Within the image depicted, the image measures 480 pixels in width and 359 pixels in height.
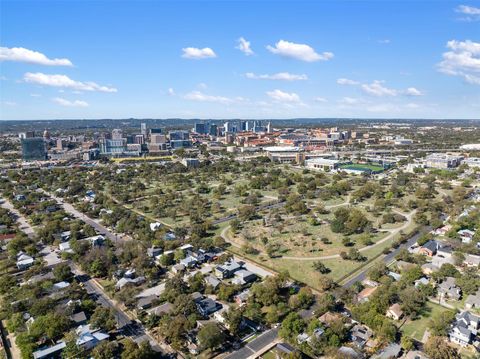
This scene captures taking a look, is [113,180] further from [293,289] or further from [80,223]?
[293,289]

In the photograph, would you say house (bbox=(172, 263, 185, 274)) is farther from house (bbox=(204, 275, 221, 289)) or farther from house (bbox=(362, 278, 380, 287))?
house (bbox=(362, 278, 380, 287))

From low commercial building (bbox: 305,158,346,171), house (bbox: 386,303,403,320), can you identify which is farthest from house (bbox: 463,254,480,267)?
low commercial building (bbox: 305,158,346,171)

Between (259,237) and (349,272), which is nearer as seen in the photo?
(349,272)

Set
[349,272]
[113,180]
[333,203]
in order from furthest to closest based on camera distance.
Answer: [113,180], [333,203], [349,272]

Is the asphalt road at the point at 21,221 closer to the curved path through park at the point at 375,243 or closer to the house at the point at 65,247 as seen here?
the house at the point at 65,247

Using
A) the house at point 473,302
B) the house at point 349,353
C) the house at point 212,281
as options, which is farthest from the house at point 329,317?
the house at point 473,302

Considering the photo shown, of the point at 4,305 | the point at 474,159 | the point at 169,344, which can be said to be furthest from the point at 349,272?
the point at 474,159

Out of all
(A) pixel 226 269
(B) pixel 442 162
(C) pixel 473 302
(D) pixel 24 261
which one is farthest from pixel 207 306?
(B) pixel 442 162
